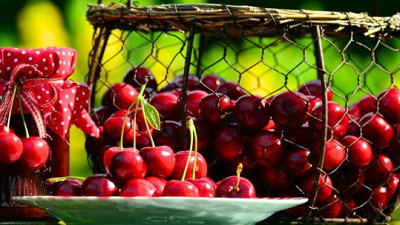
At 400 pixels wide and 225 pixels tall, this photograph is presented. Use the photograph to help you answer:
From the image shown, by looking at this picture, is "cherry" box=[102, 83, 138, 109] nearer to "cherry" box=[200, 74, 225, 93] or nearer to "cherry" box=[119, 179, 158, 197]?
"cherry" box=[200, 74, 225, 93]

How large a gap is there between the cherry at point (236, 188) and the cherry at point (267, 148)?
0.19 m

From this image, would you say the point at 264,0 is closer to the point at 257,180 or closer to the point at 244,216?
the point at 257,180

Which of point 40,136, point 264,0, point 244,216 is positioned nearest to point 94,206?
point 244,216

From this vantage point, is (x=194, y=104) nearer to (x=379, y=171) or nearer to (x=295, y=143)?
(x=295, y=143)

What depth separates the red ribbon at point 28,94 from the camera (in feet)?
3.18

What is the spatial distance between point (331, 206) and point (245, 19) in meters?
0.29

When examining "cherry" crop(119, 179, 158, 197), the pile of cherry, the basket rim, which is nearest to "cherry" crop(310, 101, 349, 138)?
the pile of cherry

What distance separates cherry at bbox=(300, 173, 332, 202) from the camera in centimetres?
103

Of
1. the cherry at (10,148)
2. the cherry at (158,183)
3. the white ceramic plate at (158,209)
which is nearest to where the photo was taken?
the white ceramic plate at (158,209)

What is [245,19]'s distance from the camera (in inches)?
39.5

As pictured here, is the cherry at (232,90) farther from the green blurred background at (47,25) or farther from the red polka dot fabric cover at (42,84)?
the green blurred background at (47,25)

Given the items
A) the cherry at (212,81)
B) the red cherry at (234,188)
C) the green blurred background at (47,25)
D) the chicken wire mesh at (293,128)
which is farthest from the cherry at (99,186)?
the green blurred background at (47,25)

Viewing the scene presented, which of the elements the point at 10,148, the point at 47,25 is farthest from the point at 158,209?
the point at 47,25

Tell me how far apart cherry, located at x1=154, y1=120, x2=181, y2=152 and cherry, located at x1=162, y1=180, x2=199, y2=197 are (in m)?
0.28
